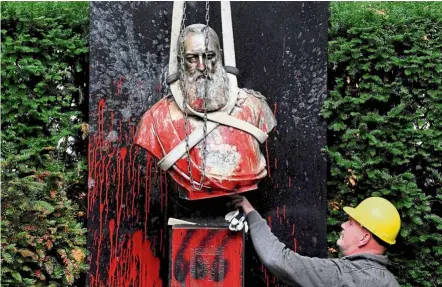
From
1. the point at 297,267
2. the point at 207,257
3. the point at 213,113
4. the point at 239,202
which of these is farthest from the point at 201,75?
the point at 297,267

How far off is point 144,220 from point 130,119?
0.62 meters

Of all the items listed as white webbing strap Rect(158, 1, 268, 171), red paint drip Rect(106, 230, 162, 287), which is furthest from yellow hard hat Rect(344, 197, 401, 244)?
red paint drip Rect(106, 230, 162, 287)

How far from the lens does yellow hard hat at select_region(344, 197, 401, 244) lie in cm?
363

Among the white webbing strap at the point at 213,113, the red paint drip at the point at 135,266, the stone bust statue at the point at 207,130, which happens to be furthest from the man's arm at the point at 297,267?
the red paint drip at the point at 135,266

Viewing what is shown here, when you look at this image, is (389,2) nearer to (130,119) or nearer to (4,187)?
(130,119)

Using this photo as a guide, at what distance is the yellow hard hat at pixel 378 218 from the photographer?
11.9 feet

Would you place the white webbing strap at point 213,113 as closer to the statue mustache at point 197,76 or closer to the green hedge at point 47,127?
the statue mustache at point 197,76

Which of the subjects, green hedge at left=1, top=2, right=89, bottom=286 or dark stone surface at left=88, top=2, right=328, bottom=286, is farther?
dark stone surface at left=88, top=2, right=328, bottom=286

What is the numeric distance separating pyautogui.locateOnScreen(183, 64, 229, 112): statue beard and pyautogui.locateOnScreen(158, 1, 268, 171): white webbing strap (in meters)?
0.03

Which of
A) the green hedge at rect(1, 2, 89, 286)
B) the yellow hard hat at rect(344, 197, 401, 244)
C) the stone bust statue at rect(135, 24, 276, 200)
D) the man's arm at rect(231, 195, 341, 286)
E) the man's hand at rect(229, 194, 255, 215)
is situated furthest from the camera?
the green hedge at rect(1, 2, 89, 286)

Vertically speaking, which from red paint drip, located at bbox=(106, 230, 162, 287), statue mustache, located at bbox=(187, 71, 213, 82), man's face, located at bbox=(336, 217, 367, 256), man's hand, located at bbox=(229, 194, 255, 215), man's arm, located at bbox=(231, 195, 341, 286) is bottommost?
red paint drip, located at bbox=(106, 230, 162, 287)

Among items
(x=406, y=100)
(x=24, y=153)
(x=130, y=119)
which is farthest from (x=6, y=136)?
(x=406, y=100)

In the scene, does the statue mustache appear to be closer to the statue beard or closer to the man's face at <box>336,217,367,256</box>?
the statue beard

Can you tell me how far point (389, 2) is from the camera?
16.0ft
